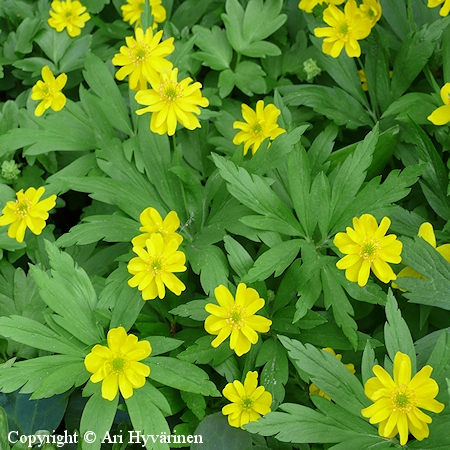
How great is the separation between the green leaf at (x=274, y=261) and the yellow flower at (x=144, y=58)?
1.80ft

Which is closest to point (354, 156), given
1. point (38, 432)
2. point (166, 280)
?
point (166, 280)

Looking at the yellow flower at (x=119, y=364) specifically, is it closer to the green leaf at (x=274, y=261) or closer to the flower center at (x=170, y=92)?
the green leaf at (x=274, y=261)

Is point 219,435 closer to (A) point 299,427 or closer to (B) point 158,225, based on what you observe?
(A) point 299,427

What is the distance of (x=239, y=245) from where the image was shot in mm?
1359

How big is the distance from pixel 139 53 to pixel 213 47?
0.44 m

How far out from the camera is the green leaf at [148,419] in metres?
1.18

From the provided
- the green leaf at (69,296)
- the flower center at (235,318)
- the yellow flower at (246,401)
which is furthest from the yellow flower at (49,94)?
the yellow flower at (246,401)

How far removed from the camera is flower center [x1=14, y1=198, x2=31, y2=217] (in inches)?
57.1

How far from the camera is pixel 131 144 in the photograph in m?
1.60

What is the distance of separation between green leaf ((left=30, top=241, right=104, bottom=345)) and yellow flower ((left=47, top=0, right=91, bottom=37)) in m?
0.98

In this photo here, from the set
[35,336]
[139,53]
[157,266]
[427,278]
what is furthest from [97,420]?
[139,53]

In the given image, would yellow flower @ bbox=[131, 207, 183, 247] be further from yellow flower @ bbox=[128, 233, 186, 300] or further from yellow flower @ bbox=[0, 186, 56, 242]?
yellow flower @ bbox=[0, 186, 56, 242]

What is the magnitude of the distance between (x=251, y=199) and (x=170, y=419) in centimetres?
60

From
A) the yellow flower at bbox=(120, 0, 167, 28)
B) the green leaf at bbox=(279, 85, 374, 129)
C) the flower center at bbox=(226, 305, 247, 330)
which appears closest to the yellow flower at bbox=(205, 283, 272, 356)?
the flower center at bbox=(226, 305, 247, 330)
